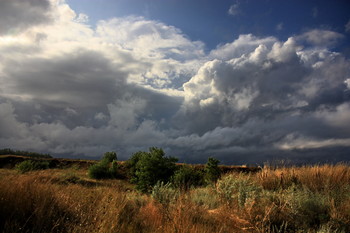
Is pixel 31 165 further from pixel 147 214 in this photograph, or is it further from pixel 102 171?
pixel 147 214

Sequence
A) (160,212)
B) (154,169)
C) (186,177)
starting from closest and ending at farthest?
(160,212), (186,177), (154,169)

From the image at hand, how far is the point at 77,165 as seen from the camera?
2881cm

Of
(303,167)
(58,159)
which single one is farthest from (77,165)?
(303,167)

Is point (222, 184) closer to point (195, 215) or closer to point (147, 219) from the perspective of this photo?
point (195, 215)

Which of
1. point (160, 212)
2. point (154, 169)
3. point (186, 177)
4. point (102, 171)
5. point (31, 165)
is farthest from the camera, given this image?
point (102, 171)

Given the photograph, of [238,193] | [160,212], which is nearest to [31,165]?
[160,212]

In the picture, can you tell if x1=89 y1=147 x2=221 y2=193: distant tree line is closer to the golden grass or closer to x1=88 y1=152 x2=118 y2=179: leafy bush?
x1=88 y1=152 x2=118 y2=179: leafy bush

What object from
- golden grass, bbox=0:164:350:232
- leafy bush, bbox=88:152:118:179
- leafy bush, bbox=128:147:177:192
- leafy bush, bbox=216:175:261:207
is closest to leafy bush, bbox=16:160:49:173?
leafy bush, bbox=88:152:118:179

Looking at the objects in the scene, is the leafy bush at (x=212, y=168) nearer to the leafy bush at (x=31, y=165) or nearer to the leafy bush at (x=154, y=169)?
the leafy bush at (x=154, y=169)

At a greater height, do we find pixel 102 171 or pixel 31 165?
pixel 31 165

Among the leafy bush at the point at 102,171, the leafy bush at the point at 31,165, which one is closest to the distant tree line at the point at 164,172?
the leafy bush at the point at 102,171

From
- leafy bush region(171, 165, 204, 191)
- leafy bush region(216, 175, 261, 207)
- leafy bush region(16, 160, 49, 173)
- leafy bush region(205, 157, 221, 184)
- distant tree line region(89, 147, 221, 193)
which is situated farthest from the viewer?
leafy bush region(16, 160, 49, 173)

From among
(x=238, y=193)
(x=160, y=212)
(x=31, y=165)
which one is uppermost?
(x=238, y=193)

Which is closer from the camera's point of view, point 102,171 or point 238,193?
point 238,193
